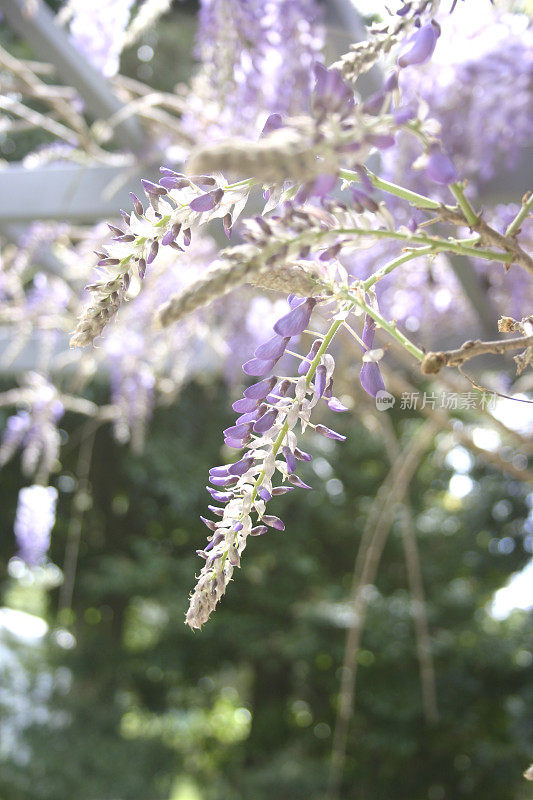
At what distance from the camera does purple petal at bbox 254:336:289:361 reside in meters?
0.34

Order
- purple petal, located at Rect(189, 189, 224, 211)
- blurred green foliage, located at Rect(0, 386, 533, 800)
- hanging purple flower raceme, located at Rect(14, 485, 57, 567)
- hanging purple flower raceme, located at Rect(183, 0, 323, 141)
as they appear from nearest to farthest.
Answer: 1. purple petal, located at Rect(189, 189, 224, 211)
2. hanging purple flower raceme, located at Rect(183, 0, 323, 141)
3. hanging purple flower raceme, located at Rect(14, 485, 57, 567)
4. blurred green foliage, located at Rect(0, 386, 533, 800)

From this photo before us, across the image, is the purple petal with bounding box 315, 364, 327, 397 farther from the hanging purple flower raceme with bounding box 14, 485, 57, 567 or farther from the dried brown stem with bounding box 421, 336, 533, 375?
the hanging purple flower raceme with bounding box 14, 485, 57, 567

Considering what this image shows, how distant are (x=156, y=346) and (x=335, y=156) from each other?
2370mm

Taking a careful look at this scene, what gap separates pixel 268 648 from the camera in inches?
192

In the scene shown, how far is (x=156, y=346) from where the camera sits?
2.55 meters

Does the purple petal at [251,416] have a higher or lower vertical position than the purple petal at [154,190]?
lower

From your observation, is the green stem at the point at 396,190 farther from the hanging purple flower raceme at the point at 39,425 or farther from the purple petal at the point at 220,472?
the hanging purple flower raceme at the point at 39,425

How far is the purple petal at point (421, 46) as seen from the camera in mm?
278

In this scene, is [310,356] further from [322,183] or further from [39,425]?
[39,425]

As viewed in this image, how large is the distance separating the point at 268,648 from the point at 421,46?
4.85 meters

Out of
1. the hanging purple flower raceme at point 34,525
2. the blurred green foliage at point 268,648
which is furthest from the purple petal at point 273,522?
the blurred green foliage at point 268,648

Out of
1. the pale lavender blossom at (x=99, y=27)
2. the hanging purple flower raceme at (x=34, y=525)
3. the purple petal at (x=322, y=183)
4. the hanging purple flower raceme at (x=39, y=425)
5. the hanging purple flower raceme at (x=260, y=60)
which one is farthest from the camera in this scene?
the hanging purple flower raceme at (x=34, y=525)

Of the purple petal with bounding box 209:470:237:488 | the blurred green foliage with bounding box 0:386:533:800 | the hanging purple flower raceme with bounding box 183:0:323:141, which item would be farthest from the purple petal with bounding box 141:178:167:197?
the blurred green foliage with bounding box 0:386:533:800

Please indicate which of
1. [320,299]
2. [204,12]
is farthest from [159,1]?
[320,299]
